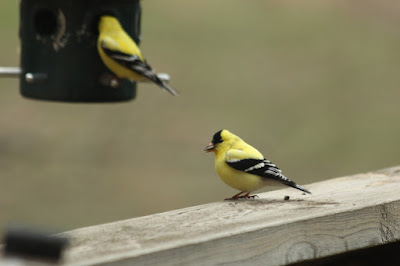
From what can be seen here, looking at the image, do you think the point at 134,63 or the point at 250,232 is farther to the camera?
the point at 134,63

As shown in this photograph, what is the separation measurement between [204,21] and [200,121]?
4022 mm

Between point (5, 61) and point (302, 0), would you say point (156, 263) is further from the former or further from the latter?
point (302, 0)

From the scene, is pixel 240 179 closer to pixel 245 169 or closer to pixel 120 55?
pixel 245 169

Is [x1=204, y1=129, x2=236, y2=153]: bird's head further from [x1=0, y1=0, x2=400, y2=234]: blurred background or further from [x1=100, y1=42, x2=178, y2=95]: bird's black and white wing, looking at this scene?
[x1=0, y1=0, x2=400, y2=234]: blurred background

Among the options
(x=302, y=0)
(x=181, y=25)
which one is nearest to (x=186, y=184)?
(x=181, y=25)

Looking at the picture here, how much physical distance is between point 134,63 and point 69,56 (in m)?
0.33

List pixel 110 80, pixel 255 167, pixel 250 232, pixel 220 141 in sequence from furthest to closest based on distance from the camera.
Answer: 1. pixel 110 80
2. pixel 220 141
3. pixel 255 167
4. pixel 250 232

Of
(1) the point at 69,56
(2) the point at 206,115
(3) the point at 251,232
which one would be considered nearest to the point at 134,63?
(1) the point at 69,56

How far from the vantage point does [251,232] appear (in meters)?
2.79

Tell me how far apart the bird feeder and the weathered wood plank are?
1328mm

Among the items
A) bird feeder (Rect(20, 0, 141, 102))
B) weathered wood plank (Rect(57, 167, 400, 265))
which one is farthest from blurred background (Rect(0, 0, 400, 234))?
weathered wood plank (Rect(57, 167, 400, 265))

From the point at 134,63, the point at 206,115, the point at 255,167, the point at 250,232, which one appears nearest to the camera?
the point at 250,232

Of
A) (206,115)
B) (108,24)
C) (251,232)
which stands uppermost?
(108,24)

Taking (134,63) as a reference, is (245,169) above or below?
below
